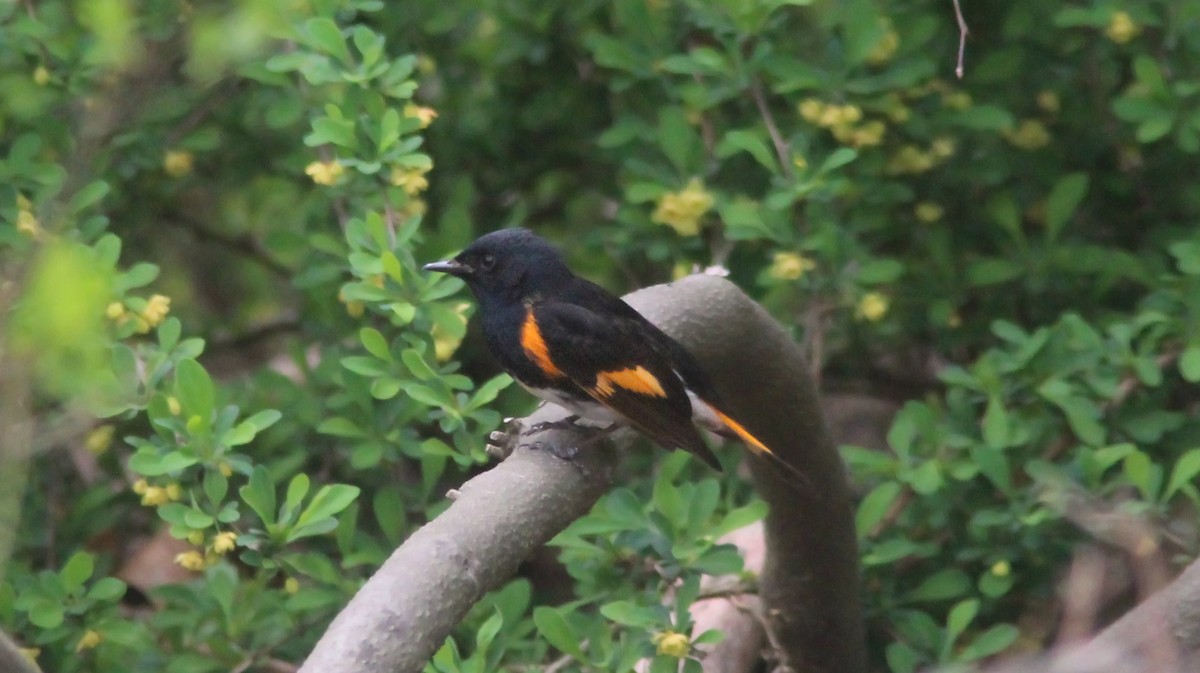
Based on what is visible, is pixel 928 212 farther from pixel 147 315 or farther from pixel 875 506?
pixel 147 315

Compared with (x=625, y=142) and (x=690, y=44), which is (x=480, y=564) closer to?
(x=625, y=142)

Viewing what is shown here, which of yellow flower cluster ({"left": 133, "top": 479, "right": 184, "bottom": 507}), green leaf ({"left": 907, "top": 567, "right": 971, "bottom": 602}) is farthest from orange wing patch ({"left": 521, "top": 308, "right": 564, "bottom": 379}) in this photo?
green leaf ({"left": 907, "top": 567, "right": 971, "bottom": 602})

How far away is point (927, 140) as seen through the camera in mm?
4070

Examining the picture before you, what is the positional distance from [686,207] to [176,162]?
1401mm

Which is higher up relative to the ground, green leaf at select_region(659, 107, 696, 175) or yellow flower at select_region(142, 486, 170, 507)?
green leaf at select_region(659, 107, 696, 175)

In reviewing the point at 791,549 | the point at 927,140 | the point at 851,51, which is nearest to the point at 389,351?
the point at 791,549

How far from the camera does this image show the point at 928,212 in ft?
13.4

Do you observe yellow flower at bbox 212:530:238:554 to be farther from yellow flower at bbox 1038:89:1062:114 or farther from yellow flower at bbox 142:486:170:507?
yellow flower at bbox 1038:89:1062:114

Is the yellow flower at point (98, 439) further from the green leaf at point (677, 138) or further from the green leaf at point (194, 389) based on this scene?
the green leaf at point (677, 138)

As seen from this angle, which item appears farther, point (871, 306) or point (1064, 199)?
point (1064, 199)

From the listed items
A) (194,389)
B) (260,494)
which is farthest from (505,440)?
(194,389)

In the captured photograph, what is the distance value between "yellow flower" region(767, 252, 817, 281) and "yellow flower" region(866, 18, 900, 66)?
56 cm

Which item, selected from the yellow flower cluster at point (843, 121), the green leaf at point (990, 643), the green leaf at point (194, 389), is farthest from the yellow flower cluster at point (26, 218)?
the green leaf at point (990, 643)

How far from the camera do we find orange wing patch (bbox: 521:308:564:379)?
10.7 ft
